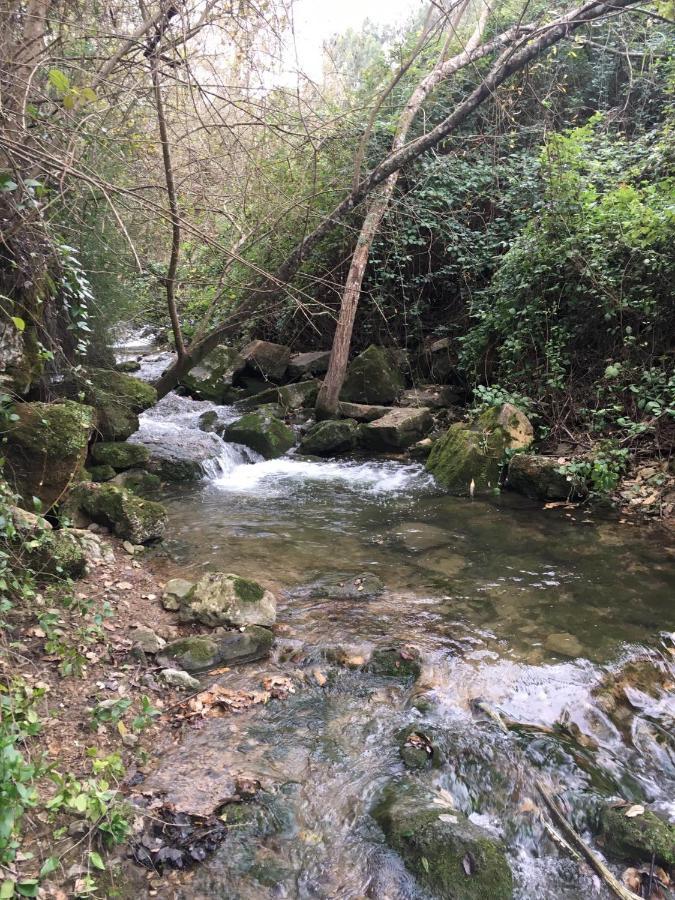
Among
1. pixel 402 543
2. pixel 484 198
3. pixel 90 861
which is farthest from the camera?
pixel 484 198

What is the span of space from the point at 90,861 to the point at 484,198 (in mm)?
11061

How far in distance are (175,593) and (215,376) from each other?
26.8 ft

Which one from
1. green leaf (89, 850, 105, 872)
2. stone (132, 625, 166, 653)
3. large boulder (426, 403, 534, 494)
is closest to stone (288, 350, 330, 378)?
large boulder (426, 403, 534, 494)

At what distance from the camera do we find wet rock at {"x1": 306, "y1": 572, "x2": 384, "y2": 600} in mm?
4727

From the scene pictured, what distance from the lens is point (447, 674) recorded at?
376cm

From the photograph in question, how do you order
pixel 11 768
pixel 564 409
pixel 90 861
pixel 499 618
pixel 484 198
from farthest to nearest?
pixel 484 198 < pixel 564 409 < pixel 499 618 < pixel 90 861 < pixel 11 768

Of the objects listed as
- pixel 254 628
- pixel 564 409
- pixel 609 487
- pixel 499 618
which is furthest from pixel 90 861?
pixel 564 409

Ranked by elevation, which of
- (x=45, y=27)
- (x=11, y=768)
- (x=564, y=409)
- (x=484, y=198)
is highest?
(x=484, y=198)

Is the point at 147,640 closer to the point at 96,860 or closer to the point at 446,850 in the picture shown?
the point at 96,860

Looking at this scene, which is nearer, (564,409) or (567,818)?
(567,818)

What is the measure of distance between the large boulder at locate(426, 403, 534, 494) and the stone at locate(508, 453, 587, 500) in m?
0.27

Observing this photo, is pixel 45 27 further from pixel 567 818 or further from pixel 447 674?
pixel 567 818

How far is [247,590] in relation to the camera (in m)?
4.24

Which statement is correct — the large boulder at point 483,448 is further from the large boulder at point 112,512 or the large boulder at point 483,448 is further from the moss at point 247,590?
the large boulder at point 112,512
